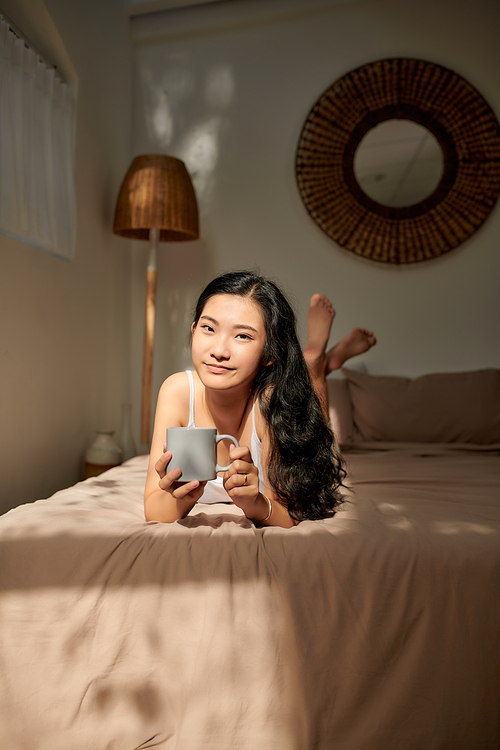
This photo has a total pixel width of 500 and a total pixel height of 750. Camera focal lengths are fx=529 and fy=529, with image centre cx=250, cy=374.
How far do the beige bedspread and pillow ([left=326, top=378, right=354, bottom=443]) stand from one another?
1335 millimetres

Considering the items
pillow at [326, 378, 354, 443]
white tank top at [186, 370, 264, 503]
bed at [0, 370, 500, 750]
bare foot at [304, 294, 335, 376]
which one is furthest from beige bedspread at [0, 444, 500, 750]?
pillow at [326, 378, 354, 443]

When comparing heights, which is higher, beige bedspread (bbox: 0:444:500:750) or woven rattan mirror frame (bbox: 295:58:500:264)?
woven rattan mirror frame (bbox: 295:58:500:264)

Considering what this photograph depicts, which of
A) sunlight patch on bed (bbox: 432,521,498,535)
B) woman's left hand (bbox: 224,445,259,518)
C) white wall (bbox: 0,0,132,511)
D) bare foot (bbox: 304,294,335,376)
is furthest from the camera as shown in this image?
white wall (bbox: 0,0,132,511)

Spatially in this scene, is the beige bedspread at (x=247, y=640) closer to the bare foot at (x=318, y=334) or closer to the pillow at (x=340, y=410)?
the bare foot at (x=318, y=334)

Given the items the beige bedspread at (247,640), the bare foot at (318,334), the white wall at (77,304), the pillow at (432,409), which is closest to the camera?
the beige bedspread at (247,640)

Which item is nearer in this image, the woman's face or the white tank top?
the woman's face

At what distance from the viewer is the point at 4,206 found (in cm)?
202

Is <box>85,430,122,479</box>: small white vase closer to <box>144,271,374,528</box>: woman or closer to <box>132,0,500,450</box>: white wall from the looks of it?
<box>132,0,500,450</box>: white wall

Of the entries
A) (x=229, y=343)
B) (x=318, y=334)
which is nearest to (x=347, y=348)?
(x=318, y=334)

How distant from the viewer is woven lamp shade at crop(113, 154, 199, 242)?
267cm

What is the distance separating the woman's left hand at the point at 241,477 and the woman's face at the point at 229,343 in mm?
179

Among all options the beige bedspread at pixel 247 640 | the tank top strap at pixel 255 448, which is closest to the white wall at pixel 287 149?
the tank top strap at pixel 255 448

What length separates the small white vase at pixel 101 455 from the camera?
256 cm

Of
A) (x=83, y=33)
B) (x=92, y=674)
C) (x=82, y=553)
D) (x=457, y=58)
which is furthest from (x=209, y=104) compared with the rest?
(x=92, y=674)
